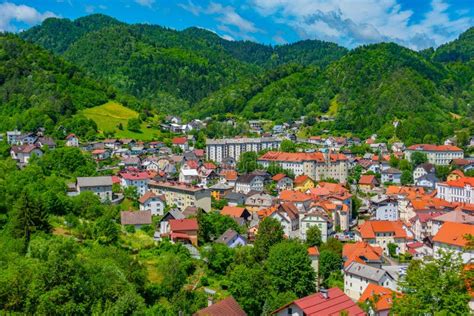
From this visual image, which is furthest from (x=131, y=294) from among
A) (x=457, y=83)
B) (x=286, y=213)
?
(x=457, y=83)

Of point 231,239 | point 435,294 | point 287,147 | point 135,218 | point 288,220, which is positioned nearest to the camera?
point 435,294

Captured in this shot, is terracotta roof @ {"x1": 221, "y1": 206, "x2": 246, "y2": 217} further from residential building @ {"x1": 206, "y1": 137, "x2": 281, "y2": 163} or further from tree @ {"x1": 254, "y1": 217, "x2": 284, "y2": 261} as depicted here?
residential building @ {"x1": 206, "y1": 137, "x2": 281, "y2": 163}

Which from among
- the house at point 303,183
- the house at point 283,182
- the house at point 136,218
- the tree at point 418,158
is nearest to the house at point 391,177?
the tree at point 418,158

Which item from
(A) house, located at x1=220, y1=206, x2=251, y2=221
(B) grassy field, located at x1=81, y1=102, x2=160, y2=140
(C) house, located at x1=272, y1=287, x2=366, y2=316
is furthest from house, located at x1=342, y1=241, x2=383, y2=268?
(B) grassy field, located at x1=81, y1=102, x2=160, y2=140

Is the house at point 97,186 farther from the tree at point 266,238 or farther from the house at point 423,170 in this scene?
the house at point 423,170

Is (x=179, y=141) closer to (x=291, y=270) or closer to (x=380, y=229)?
(x=380, y=229)

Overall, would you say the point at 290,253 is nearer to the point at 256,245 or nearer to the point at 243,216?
the point at 256,245


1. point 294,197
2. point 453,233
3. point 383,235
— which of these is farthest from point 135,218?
point 453,233
